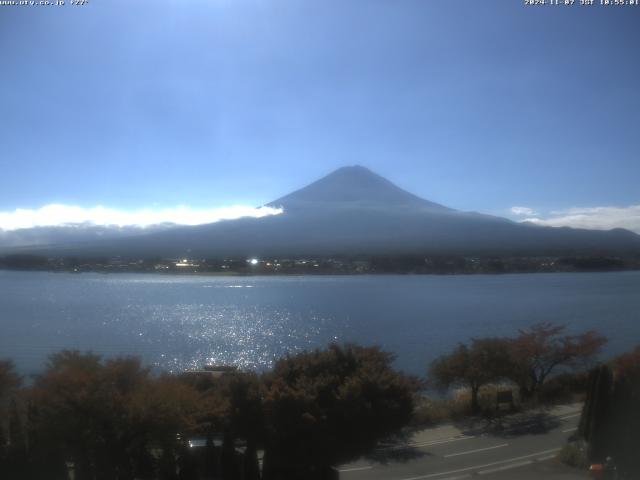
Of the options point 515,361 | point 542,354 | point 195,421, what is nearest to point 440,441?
point 195,421

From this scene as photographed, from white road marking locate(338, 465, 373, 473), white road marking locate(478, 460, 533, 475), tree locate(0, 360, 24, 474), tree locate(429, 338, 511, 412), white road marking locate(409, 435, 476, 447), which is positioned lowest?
white road marking locate(409, 435, 476, 447)

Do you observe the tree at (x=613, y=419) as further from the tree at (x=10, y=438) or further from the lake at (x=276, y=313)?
the lake at (x=276, y=313)

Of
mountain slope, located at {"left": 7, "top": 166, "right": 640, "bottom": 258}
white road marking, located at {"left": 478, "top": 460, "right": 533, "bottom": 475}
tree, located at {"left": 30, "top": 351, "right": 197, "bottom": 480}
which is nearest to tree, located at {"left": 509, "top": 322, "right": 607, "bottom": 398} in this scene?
white road marking, located at {"left": 478, "top": 460, "right": 533, "bottom": 475}

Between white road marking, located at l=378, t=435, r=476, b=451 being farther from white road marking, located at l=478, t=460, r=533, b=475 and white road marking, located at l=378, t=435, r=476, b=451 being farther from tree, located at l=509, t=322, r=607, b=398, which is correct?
tree, located at l=509, t=322, r=607, b=398

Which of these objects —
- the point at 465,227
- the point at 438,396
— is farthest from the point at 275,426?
the point at 465,227

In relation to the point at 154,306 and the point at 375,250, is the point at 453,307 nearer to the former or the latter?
the point at 154,306

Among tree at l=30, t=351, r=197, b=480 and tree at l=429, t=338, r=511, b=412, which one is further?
tree at l=429, t=338, r=511, b=412
